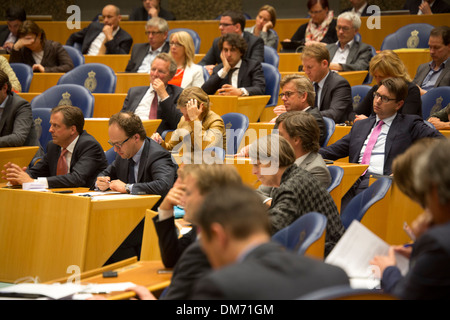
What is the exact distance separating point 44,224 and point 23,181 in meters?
0.45

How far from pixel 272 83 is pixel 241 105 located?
646 mm

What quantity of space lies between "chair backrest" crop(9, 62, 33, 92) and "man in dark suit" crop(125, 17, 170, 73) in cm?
106

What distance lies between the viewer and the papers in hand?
85.1 inches

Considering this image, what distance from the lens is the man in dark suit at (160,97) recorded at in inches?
216

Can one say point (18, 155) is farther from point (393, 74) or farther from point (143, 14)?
point (143, 14)

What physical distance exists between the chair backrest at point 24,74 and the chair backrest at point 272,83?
244cm

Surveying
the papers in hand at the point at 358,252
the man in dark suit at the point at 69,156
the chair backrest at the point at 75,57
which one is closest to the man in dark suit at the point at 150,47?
the chair backrest at the point at 75,57

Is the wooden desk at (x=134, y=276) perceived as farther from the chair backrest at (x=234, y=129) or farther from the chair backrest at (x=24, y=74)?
the chair backrest at (x=24, y=74)

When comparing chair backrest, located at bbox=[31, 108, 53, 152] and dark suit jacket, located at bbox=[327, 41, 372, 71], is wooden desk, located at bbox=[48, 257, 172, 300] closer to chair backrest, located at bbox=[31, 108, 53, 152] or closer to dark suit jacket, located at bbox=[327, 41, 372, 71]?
chair backrest, located at bbox=[31, 108, 53, 152]

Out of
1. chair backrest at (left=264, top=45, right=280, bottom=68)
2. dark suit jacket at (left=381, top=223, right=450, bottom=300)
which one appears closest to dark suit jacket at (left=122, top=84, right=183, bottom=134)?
chair backrest at (left=264, top=45, right=280, bottom=68)

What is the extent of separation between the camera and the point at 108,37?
7973mm

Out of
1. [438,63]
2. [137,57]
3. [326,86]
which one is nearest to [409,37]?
[438,63]
